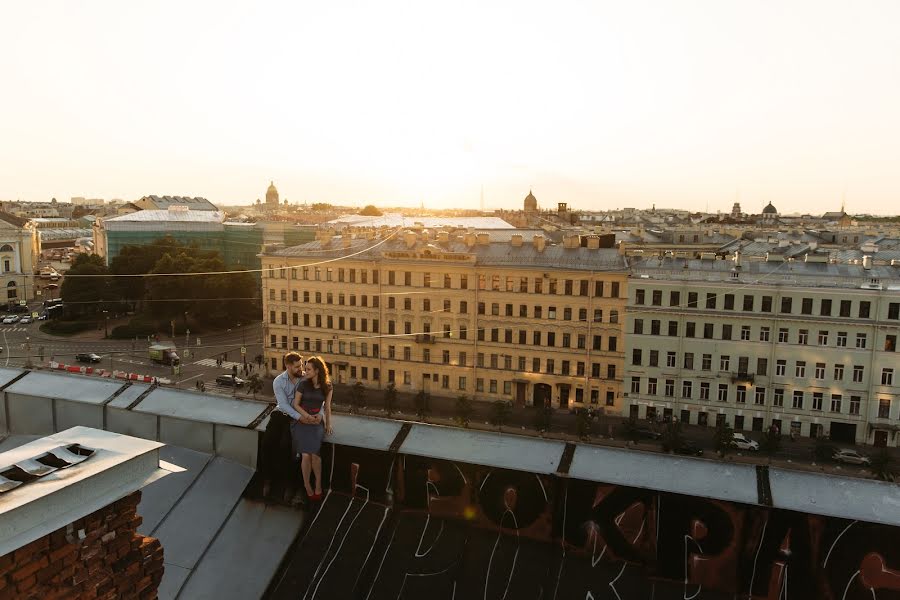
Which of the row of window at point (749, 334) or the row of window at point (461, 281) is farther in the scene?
the row of window at point (461, 281)

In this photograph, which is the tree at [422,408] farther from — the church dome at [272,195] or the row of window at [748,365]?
the church dome at [272,195]

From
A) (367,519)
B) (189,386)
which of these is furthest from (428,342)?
(367,519)

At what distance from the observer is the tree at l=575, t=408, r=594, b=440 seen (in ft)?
92.7

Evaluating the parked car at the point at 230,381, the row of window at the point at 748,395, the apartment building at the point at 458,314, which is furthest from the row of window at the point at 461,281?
the parked car at the point at 230,381

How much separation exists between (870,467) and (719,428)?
5.04 metres

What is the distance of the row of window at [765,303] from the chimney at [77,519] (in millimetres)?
28705

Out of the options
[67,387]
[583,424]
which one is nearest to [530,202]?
[583,424]

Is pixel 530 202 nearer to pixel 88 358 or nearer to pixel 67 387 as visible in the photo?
pixel 88 358

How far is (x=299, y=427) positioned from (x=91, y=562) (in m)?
1.96

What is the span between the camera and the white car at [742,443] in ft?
91.5

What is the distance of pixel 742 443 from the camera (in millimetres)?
28109

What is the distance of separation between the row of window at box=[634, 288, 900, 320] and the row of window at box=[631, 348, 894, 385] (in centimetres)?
205

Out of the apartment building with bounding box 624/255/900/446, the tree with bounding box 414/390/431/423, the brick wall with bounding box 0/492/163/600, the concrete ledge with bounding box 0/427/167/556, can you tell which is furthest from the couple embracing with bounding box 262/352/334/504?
the apartment building with bounding box 624/255/900/446

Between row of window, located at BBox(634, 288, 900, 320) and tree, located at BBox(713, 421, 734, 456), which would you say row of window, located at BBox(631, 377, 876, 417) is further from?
tree, located at BBox(713, 421, 734, 456)
